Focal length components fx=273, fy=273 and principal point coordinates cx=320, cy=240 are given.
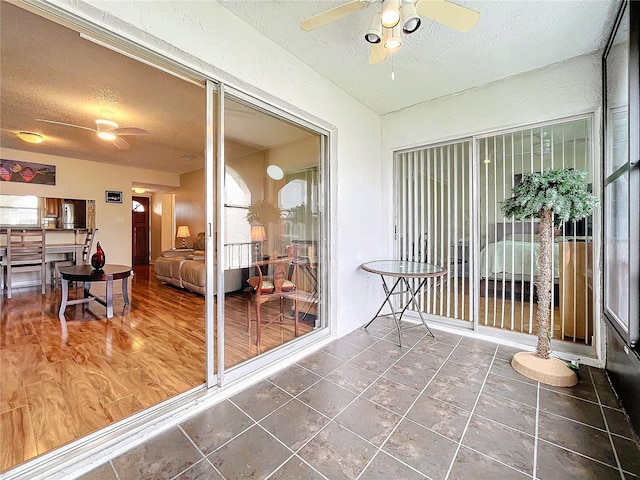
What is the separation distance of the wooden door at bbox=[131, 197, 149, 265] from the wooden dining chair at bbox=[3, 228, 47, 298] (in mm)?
3207

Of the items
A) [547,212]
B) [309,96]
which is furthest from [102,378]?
[547,212]

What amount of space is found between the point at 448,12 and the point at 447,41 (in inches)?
29.9

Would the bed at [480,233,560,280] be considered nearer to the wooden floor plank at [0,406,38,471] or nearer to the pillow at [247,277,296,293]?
the pillow at [247,277,296,293]

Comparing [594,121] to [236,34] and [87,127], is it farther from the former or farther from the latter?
[87,127]

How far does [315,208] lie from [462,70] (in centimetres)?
187

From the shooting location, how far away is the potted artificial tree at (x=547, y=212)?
202 centimetres

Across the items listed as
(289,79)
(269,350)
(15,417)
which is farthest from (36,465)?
(289,79)

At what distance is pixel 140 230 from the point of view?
836cm

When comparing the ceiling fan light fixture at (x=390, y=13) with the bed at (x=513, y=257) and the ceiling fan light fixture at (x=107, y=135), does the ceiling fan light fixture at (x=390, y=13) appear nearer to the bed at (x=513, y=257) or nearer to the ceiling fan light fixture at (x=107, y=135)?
the bed at (x=513, y=257)

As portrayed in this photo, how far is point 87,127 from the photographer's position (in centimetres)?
408

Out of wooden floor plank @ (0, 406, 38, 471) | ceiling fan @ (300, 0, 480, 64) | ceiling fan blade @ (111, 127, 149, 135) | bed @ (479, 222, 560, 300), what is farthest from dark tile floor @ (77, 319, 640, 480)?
ceiling fan blade @ (111, 127, 149, 135)

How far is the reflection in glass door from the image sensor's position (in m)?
2.04

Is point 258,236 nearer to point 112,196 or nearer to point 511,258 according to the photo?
point 511,258

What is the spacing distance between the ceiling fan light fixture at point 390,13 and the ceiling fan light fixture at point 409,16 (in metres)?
0.06
